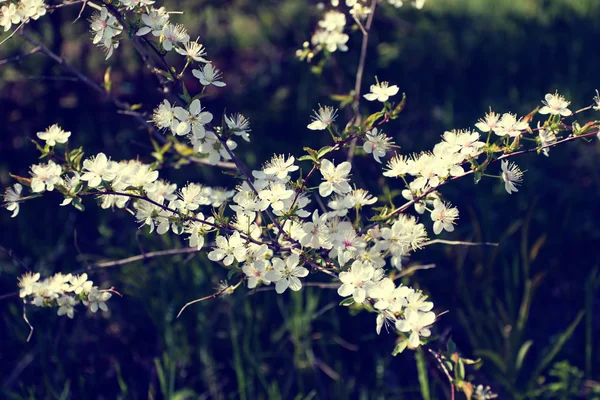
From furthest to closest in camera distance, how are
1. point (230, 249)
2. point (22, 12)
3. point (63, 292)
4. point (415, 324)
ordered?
point (63, 292), point (22, 12), point (230, 249), point (415, 324)

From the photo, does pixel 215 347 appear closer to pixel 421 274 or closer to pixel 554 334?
pixel 421 274

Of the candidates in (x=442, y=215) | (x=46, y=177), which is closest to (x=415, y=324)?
(x=442, y=215)

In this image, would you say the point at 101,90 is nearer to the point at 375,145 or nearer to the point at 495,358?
the point at 375,145

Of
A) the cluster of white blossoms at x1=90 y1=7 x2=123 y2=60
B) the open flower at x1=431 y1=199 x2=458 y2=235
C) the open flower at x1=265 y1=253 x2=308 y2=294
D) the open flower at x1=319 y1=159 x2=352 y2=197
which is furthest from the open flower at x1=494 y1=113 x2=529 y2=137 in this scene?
the cluster of white blossoms at x1=90 y1=7 x2=123 y2=60

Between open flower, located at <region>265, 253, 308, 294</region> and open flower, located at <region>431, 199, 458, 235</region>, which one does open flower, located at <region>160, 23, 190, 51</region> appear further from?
open flower, located at <region>431, 199, 458, 235</region>

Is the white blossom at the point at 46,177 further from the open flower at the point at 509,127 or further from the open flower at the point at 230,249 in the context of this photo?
the open flower at the point at 509,127

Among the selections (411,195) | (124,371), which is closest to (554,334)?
(411,195)
